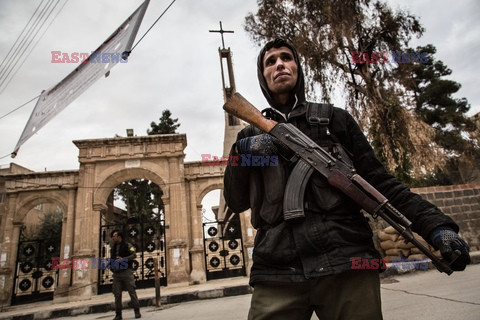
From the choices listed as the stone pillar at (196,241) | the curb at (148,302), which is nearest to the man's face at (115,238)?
the curb at (148,302)

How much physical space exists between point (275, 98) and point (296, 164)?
52cm

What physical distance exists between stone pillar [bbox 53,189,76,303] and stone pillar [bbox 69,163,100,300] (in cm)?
28

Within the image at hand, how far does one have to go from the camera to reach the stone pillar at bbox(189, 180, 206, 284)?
36.7 feet

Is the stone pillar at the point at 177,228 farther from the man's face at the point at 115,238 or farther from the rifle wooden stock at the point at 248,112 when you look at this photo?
the rifle wooden stock at the point at 248,112

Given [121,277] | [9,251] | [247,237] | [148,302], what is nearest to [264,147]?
[121,277]

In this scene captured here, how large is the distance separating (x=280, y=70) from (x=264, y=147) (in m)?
0.51

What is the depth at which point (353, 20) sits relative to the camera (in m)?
11.5

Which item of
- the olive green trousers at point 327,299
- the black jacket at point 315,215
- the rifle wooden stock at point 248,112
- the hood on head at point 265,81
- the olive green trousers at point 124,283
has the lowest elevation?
the olive green trousers at point 124,283

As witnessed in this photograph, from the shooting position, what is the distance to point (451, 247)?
1.22 meters

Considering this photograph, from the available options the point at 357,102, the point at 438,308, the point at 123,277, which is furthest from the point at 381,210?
the point at 357,102

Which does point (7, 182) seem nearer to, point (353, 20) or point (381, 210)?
point (381, 210)

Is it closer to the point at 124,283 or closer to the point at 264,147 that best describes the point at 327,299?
the point at 264,147

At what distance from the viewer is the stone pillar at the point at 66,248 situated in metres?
10.4

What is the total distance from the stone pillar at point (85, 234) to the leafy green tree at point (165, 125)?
596 inches
